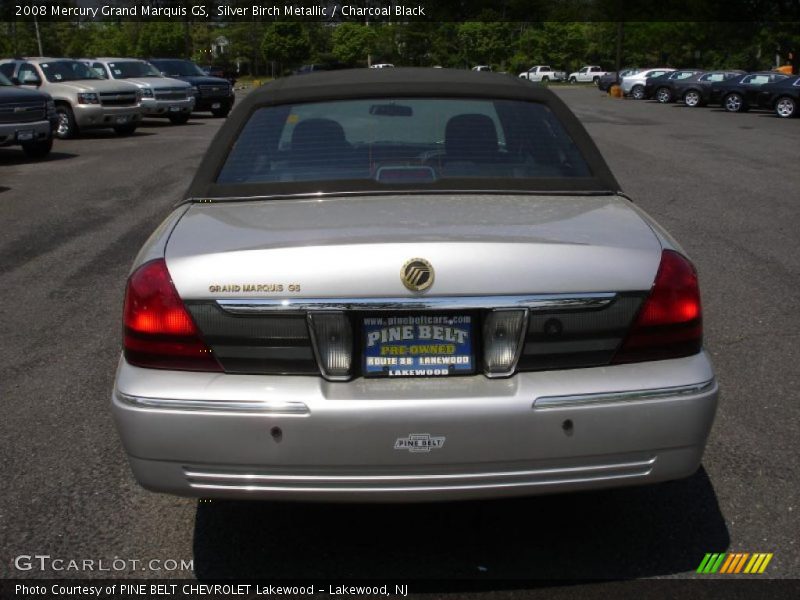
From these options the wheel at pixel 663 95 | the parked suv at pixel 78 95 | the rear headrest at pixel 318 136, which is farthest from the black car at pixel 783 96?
the rear headrest at pixel 318 136

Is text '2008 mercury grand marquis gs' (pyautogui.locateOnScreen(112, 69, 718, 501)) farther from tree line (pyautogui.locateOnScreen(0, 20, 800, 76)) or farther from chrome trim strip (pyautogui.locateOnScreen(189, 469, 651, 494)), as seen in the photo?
tree line (pyautogui.locateOnScreen(0, 20, 800, 76))

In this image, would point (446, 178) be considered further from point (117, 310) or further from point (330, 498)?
point (117, 310)

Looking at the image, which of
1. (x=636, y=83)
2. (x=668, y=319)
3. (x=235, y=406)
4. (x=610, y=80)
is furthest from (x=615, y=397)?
(x=610, y=80)

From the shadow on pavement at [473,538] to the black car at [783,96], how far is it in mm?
31825

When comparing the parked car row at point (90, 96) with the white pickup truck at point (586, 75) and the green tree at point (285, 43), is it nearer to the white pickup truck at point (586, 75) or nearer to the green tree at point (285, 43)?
the green tree at point (285, 43)

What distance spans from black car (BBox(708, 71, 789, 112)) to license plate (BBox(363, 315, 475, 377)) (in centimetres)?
3440

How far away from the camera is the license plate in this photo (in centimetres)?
301

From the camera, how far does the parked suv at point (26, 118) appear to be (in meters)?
16.6

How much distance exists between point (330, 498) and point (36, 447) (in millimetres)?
2050

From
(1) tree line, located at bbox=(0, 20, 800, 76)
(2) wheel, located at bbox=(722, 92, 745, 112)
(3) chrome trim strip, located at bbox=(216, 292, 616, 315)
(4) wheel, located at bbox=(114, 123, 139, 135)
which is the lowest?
(1) tree line, located at bbox=(0, 20, 800, 76)

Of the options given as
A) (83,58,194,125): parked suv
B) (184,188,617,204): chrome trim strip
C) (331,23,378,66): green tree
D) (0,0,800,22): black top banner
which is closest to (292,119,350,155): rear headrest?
(184,188,617,204): chrome trim strip

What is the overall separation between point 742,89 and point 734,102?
2.08ft

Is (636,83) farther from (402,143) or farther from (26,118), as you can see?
(402,143)

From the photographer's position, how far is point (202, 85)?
99.3 feet
